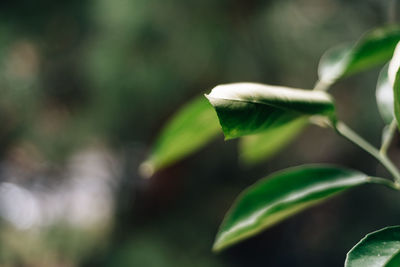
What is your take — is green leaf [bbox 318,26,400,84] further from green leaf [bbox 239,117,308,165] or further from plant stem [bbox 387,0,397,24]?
plant stem [bbox 387,0,397,24]

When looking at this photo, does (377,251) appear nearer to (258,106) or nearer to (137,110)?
(258,106)

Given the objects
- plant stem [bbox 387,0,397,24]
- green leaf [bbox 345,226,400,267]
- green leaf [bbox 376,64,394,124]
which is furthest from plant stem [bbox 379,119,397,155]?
plant stem [bbox 387,0,397,24]

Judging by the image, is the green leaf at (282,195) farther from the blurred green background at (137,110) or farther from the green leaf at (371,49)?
the blurred green background at (137,110)

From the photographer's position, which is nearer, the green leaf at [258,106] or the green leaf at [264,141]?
the green leaf at [258,106]

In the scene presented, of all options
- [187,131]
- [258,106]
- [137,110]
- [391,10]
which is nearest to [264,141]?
[187,131]

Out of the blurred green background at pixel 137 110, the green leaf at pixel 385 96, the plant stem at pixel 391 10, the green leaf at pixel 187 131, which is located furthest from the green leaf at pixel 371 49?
the plant stem at pixel 391 10
